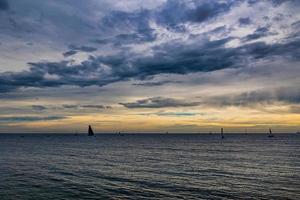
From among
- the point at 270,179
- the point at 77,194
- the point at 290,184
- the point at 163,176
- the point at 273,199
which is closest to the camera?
the point at 273,199

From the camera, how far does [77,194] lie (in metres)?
39.3

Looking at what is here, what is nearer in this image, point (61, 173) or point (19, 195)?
point (19, 195)

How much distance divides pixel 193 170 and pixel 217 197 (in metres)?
23.2

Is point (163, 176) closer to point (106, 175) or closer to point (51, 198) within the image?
point (106, 175)

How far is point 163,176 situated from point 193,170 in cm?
974

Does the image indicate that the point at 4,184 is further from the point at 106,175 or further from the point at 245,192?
the point at 245,192

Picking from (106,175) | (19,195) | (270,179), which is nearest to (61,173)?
(106,175)

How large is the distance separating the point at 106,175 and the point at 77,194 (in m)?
15.5

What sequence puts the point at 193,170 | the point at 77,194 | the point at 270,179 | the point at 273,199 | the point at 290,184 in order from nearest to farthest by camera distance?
1. the point at 273,199
2. the point at 77,194
3. the point at 290,184
4. the point at 270,179
5. the point at 193,170

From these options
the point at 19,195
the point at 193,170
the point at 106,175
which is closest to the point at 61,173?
the point at 106,175

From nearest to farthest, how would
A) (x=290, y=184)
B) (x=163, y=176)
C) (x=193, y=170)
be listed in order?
(x=290, y=184) → (x=163, y=176) → (x=193, y=170)

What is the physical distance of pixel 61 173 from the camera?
56.4 metres

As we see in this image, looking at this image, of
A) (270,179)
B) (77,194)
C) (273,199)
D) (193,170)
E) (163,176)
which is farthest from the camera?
(193,170)

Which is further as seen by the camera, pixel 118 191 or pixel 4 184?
pixel 4 184
